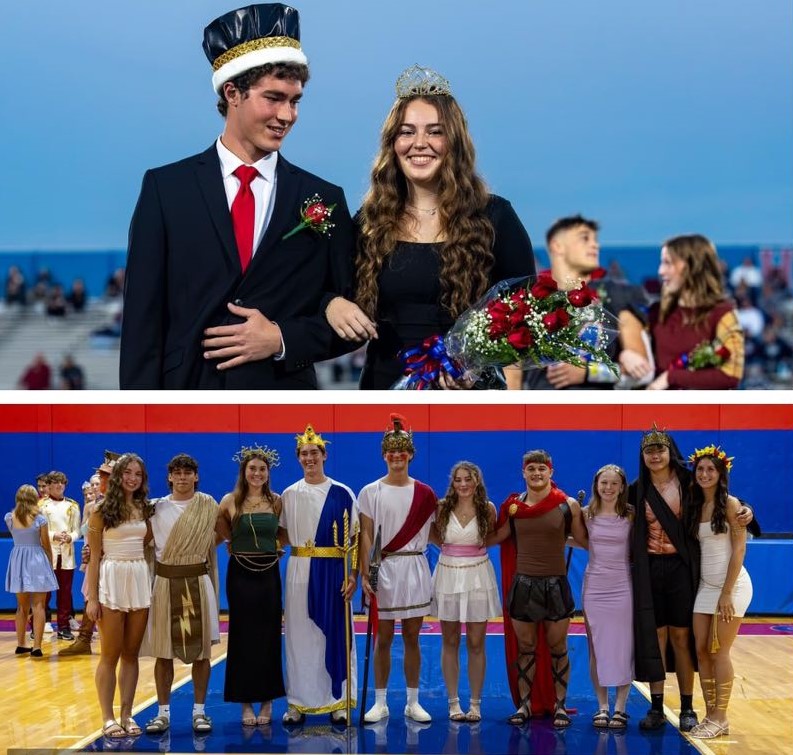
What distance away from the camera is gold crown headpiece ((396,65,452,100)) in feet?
13.6

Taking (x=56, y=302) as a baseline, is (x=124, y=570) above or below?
below

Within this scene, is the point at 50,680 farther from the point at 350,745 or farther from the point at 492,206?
the point at 492,206

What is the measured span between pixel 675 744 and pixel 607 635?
508mm

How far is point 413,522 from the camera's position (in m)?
5.20

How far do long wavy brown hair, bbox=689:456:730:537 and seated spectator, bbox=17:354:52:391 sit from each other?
307cm

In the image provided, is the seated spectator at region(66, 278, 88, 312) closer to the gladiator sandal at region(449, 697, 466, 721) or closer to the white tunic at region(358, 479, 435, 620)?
the white tunic at region(358, 479, 435, 620)

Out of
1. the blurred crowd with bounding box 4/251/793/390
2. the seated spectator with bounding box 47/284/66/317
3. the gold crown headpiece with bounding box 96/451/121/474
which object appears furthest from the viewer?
the seated spectator with bounding box 47/284/66/317

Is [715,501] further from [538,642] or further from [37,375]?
[37,375]

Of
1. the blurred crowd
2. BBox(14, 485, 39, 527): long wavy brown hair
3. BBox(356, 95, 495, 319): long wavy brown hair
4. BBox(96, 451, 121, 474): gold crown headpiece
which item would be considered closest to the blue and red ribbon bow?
BBox(356, 95, 495, 319): long wavy brown hair

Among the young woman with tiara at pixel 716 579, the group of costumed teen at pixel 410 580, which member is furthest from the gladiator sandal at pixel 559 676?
the young woman with tiara at pixel 716 579

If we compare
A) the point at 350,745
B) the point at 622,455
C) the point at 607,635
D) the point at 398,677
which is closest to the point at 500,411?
the point at 622,455

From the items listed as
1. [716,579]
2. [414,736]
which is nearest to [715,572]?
[716,579]

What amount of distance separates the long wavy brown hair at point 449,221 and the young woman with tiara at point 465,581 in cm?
130

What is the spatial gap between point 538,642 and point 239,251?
2.26 meters
